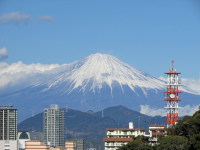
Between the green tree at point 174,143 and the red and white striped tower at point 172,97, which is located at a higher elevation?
the red and white striped tower at point 172,97

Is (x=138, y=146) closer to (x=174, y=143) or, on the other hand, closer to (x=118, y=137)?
(x=174, y=143)

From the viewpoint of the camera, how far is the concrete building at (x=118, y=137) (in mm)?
168500

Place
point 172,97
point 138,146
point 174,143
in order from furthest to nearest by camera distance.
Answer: point 172,97, point 138,146, point 174,143

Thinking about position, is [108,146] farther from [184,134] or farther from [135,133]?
[184,134]

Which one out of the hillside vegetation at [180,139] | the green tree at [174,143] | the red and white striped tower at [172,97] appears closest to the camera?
the green tree at [174,143]

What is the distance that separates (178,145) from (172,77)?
130 feet

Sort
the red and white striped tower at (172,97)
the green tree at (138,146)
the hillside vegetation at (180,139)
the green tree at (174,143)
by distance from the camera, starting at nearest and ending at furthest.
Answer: the green tree at (174,143), the hillside vegetation at (180,139), the green tree at (138,146), the red and white striped tower at (172,97)

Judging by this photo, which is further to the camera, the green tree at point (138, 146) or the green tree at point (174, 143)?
the green tree at point (138, 146)

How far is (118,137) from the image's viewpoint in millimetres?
173250

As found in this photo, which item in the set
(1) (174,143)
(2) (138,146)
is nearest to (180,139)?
(1) (174,143)

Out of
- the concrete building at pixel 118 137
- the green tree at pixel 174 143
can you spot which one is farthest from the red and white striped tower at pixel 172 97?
the green tree at pixel 174 143

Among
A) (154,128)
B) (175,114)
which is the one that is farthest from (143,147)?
(154,128)

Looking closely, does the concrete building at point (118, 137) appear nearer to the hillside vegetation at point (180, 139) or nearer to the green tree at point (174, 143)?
the hillside vegetation at point (180, 139)

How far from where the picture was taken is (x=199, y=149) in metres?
120
